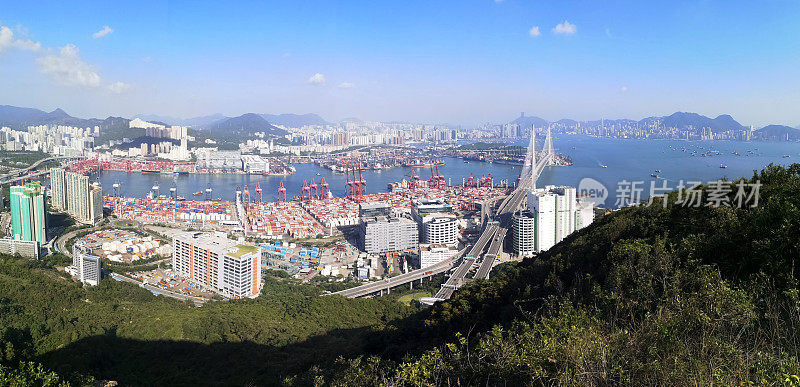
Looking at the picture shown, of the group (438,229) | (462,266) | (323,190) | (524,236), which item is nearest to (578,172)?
(323,190)

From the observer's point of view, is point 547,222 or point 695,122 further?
point 695,122

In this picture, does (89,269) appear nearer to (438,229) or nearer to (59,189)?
(438,229)

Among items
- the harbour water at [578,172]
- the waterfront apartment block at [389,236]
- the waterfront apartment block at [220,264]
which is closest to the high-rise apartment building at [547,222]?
the waterfront apartment block at [389,236]

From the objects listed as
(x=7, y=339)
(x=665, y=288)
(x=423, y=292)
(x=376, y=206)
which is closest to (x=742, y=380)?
(x=665, y=288)

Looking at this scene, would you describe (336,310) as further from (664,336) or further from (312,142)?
(312,142)

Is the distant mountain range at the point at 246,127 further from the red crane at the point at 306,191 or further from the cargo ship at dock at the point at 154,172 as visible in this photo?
the red crane at the point at 306,191
